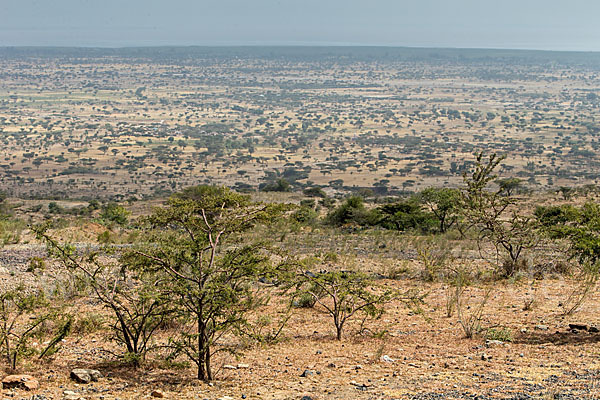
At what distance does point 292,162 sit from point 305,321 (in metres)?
67.5

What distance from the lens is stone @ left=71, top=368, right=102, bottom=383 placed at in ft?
22.6

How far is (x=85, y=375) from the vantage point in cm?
696

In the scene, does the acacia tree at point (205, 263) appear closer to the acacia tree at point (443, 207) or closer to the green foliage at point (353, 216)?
the acacia tree at point (443, 207)

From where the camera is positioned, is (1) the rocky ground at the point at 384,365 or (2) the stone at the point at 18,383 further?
(1) the rocky ground at the point at 384,365

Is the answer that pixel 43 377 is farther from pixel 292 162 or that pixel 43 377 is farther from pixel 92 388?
pixel 292 162

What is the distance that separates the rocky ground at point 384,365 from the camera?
21.6ft

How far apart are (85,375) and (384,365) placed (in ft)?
12.4

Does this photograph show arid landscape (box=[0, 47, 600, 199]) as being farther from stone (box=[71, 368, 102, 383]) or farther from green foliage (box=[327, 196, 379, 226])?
stone (box=[71, 368, 102, 383])

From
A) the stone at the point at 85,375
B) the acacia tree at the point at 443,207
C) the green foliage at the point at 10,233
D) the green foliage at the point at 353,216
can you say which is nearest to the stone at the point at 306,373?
the stone at the point at 85,375

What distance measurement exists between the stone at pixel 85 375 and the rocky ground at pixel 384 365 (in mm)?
36

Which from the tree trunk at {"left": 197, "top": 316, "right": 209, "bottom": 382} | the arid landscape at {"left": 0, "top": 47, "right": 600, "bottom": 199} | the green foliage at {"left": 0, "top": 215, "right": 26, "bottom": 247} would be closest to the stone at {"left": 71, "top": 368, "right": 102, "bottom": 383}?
the tree trunk at {"left": 197, "top": 316, "right": 209, "bottom": 382}

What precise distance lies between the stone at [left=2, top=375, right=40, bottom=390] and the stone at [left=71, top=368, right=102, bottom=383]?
46 cm

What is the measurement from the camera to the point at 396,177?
6400 cm

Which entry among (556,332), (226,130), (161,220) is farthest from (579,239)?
(226,130)
